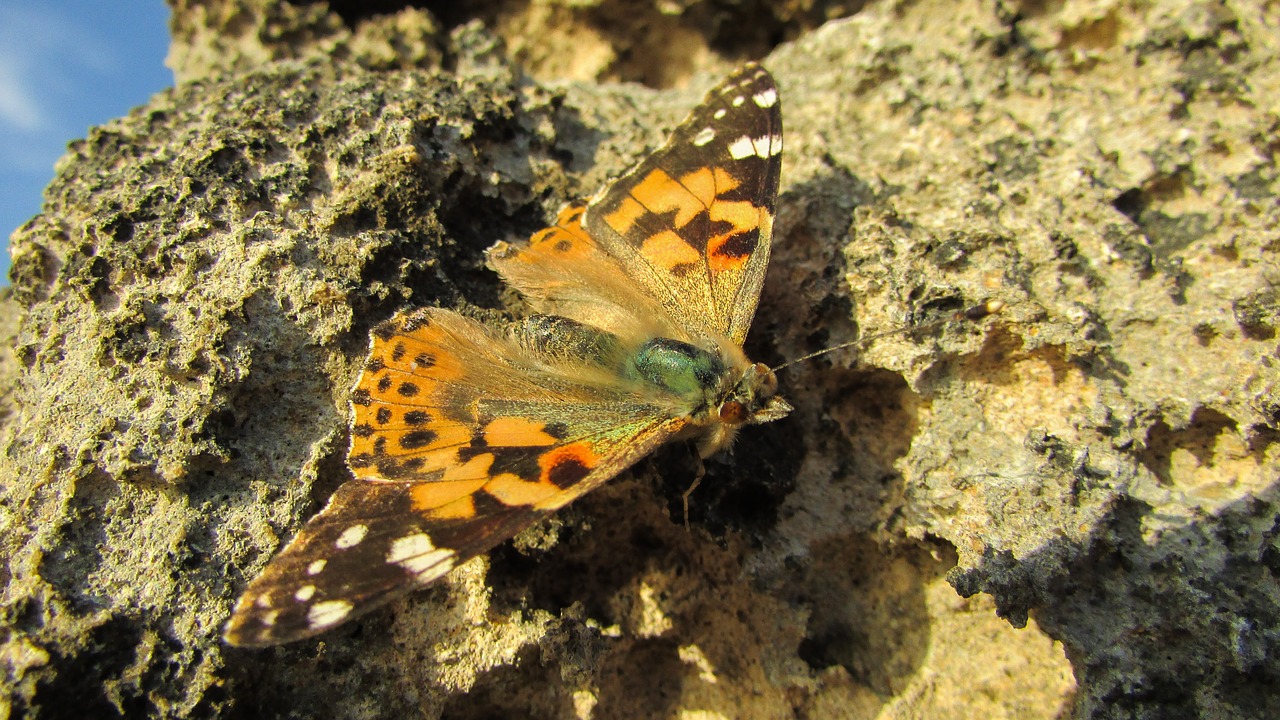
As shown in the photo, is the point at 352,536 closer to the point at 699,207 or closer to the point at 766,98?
the point at 699,207

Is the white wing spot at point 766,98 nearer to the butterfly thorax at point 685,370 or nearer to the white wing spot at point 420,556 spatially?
the butterfly thorax at point 685,370

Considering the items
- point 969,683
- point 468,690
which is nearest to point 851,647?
point 969,683

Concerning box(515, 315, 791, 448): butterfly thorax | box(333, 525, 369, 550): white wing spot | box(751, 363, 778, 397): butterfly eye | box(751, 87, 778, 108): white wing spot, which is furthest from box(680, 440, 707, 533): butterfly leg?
box(751, 87, 778, 108): white wing spot

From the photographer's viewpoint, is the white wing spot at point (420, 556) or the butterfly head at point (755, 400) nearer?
the white wing spot at point (420, 556)

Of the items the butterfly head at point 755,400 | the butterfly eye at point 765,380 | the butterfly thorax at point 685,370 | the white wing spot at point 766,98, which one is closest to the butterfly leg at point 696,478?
the butterfly thorax at point 685,370

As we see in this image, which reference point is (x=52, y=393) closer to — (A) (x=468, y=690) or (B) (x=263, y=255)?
(B) (x=263, y=255)

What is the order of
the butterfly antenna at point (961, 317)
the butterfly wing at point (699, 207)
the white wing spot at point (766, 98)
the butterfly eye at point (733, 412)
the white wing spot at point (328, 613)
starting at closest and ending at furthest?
1. the white wing spot at point (328, 613)
2. the butterfly eye at point (733, 412)
3. the butterfly antenna at point (961, 317)
4. the butterfly wing at point (699, 207)
5. the white wing spot at point (766, 98)
